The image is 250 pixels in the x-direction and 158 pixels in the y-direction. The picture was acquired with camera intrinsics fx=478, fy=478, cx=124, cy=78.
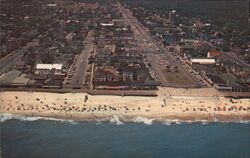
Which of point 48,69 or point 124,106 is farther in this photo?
point 48,69

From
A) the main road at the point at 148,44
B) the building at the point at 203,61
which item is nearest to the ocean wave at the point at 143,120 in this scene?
the main road at the point at 148,44

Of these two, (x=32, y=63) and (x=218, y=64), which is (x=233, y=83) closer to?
(x=218, y=64)

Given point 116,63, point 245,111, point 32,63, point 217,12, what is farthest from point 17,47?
point 217,12

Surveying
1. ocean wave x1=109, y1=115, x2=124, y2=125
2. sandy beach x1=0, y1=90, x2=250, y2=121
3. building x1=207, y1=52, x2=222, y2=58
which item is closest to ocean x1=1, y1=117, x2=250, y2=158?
ocean wave x1=109, y1=115, x2=124, y2=125

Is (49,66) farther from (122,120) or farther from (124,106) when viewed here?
(122,120)

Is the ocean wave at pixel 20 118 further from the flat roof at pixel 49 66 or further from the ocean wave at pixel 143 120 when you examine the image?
the flat roof at pixel 49 66

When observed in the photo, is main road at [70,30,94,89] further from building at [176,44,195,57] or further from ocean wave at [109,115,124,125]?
building at [176,44,195,57]

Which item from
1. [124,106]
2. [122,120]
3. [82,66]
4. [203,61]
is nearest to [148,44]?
[203,61]
